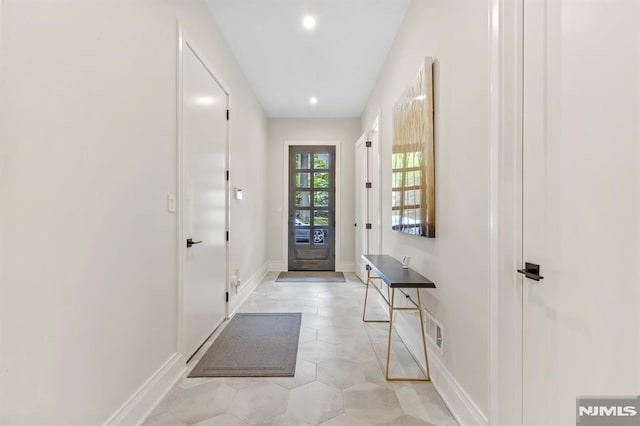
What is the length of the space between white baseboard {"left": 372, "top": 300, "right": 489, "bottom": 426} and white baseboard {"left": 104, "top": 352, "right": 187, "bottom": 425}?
5.50ft

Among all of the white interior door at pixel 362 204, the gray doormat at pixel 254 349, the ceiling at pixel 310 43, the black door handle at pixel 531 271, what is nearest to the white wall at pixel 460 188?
the black door handle at pixel 531 271

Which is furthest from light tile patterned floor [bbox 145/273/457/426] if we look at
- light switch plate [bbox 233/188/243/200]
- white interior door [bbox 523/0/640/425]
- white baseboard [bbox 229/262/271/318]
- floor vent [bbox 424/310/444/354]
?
light switch plate [bbox 233/188/243/200]

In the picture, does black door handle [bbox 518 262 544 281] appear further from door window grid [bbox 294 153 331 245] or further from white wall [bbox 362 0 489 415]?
door window grid [bbox 294 153 331 245]

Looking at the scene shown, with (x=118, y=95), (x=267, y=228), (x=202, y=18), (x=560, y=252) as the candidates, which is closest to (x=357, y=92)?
(x=202, y=18)

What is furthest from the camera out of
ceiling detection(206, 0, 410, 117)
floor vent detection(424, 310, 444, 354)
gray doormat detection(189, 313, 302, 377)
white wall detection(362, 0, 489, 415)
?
ceiling detection(206, 0, 410, 117)

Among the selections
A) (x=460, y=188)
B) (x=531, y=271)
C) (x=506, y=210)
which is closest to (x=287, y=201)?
(x=460, y=188)

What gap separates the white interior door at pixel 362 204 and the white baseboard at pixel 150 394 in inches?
119

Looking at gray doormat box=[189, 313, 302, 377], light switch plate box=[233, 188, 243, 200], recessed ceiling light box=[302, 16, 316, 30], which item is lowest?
gray doormat box=[189, 313, 302, 377]

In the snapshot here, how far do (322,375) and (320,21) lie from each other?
2998 mm

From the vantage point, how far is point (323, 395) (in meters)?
1.84

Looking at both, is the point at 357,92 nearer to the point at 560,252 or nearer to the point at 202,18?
the point at 202,18

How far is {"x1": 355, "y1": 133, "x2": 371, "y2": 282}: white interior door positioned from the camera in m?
4.58

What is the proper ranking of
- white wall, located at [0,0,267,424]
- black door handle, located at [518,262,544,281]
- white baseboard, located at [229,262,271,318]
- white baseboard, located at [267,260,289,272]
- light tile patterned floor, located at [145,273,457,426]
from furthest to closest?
white baseboard, located at [267,260,289,272]
white baseboard, located at [229,262,271,318]
light tile patterned floor, located at [145,273,457,426]
black door handle, located at [518,262,544,281]
white wall, located at [0,0,267,424]

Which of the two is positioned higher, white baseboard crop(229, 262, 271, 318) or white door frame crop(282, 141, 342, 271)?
white door frame crop(282, 141, 342, 271)
